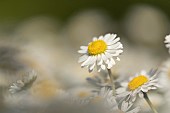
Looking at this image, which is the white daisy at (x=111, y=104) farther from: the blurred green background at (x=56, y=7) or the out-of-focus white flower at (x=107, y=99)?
the blurred green background at (x=56, y=7)

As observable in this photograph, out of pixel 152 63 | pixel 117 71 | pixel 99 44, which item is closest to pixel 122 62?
Answer: pixel 152 63

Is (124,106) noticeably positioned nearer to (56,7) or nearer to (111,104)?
(111,104)

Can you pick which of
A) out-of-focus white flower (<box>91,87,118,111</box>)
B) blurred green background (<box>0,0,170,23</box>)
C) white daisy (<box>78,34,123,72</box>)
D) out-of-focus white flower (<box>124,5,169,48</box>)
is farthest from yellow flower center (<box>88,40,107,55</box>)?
blurred green background (<box>0,0,170,23</box>)

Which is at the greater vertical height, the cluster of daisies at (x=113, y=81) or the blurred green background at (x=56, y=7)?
the blurred green background at (x=56, y=7)

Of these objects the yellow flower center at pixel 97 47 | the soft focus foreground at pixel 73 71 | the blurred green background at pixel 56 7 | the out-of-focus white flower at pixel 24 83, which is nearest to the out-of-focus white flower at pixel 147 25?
the soft focus foreground at pixel 73 71

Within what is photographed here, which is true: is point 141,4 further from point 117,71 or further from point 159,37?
point 117,71

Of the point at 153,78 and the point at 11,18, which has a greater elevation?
the point at 11,18
